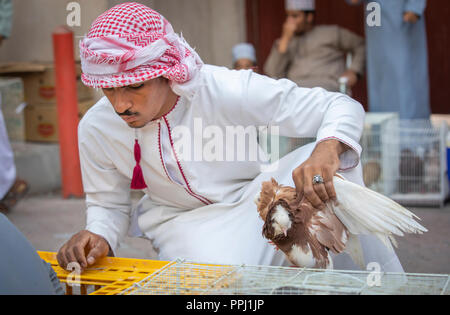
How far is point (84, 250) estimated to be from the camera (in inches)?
89.5

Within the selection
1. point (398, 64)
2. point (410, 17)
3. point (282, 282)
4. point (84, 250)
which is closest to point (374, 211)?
point (282, 282)

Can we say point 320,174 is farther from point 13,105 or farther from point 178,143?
point 13,105

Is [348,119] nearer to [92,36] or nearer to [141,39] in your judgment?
[141,39]

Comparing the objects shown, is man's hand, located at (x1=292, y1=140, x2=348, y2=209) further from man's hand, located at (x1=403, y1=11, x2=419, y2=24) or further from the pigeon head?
man's hand, located at (x1=403, y1=11, x2=419, y2=24)

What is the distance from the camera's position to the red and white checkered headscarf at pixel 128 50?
213 cm

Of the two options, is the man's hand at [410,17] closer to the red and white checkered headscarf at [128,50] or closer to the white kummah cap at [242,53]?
the white kummah cap at [242,53]

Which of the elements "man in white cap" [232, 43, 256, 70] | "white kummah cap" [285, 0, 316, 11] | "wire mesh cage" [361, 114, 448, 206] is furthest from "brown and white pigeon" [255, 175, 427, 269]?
"man in white cap" [232, 43, 256, 70]

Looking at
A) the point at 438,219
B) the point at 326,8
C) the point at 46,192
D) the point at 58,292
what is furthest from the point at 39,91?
the point at 58,292

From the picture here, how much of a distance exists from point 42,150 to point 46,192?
39 centimetres

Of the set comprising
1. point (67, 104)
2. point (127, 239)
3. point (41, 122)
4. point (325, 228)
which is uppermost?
point (67, 104)

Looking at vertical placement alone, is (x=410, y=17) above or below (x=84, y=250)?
above

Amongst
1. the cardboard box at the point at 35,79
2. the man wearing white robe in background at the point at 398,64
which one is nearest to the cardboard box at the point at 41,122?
the cardboard box at the point at 35,79

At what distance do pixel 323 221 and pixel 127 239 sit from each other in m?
2.53

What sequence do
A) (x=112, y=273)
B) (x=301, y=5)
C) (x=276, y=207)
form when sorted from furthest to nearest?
(x=301, y=5)
(x=112, y=273)
(x=276, y=207)
